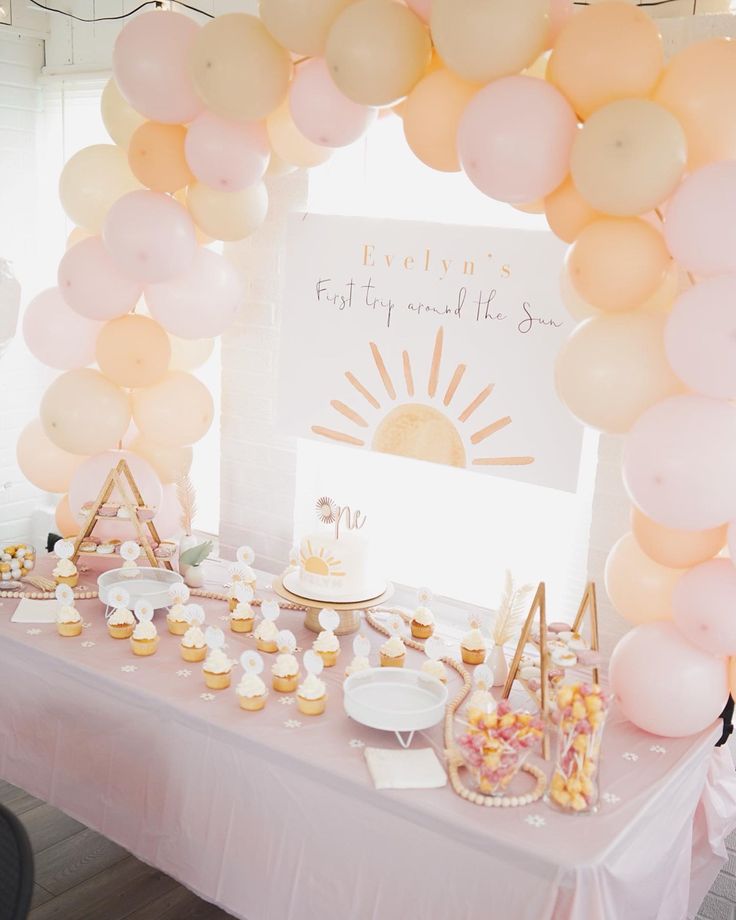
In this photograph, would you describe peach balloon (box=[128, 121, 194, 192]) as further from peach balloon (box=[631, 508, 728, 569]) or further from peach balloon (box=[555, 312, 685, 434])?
peach balloon (box=[631, 508, 728, 569])

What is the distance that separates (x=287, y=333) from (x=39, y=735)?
1.47 meters

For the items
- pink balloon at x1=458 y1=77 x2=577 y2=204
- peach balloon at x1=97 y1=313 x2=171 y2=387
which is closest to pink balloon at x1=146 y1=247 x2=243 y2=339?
peach balloon at x1=97 y1=313 x2=171 y2=387

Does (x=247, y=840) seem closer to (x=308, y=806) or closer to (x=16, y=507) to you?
(x=308, y=806)

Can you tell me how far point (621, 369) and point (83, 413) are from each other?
1.64 meters

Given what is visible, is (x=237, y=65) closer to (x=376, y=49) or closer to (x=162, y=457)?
(x=376, y=49)

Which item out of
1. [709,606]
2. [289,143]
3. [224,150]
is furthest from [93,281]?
[709,606]

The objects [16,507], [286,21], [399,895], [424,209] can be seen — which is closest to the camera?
[399,895]

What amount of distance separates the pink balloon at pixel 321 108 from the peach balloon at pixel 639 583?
3.91 feet

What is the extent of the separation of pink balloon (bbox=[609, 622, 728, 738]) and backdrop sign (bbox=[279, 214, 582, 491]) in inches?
30.9

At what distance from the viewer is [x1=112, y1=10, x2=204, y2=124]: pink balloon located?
2.43 metres

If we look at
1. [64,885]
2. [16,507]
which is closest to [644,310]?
[64,885]

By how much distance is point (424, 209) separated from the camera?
3.11m

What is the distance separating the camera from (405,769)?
6.56 ft

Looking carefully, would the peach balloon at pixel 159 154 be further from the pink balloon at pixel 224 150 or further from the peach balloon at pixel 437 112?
the peach balloon at pixel 437 112
